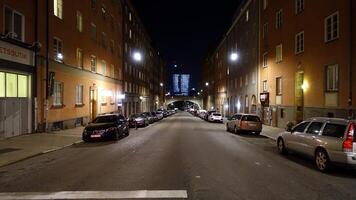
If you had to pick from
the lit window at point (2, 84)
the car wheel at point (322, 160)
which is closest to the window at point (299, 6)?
the car wheel at point (322, 160)

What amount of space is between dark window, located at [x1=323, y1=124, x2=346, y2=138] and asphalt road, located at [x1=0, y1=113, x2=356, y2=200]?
1106mm

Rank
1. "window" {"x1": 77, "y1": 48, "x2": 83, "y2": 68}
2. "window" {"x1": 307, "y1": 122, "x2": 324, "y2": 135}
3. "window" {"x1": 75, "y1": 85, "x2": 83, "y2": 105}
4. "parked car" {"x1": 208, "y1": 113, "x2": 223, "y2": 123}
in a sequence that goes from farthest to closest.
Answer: "parked car" {"x1": 208, "y1": 113, "x2": 223, "y2": 123} < "window" {"x1": 77, "y1": 48, "x2": 83, "y2": 68} < "window" {"x1": 75, "y1": 85, "x2": 83, "y2": 105} < "window" {"x1": 307, "y1": 122, "x2": 324, "y2": 135}

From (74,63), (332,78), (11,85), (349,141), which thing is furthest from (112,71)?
(349,141)

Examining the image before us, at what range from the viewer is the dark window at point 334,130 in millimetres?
10727

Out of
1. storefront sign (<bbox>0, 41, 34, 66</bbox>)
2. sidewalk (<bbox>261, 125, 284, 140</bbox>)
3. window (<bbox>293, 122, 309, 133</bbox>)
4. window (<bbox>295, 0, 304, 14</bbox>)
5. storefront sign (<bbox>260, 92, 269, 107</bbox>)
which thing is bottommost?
sidewalk (<bbox>261, 125, 284, 140</bbox>)

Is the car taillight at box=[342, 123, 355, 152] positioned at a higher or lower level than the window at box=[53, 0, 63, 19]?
lower

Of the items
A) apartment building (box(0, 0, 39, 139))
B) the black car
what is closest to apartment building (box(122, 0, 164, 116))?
apartment building (box(0, 0, 39, 139))

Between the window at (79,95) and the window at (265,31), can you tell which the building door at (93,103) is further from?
the window at (265,31)

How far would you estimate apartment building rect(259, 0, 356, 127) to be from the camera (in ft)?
67.8

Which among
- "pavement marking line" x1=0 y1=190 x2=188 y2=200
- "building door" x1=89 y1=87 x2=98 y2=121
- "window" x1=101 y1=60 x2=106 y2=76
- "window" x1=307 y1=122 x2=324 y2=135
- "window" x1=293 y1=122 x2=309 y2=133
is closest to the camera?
"pavement marking line" x1=0 y1=190 x2=188 y2=200

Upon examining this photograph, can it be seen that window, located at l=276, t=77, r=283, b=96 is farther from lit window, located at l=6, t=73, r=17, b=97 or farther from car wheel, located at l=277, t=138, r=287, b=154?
lit window, located at l=6, t=73, r=17, b=97

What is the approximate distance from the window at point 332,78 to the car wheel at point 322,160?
11697mm

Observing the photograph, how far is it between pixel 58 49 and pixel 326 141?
824 inches

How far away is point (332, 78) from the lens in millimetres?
22828
